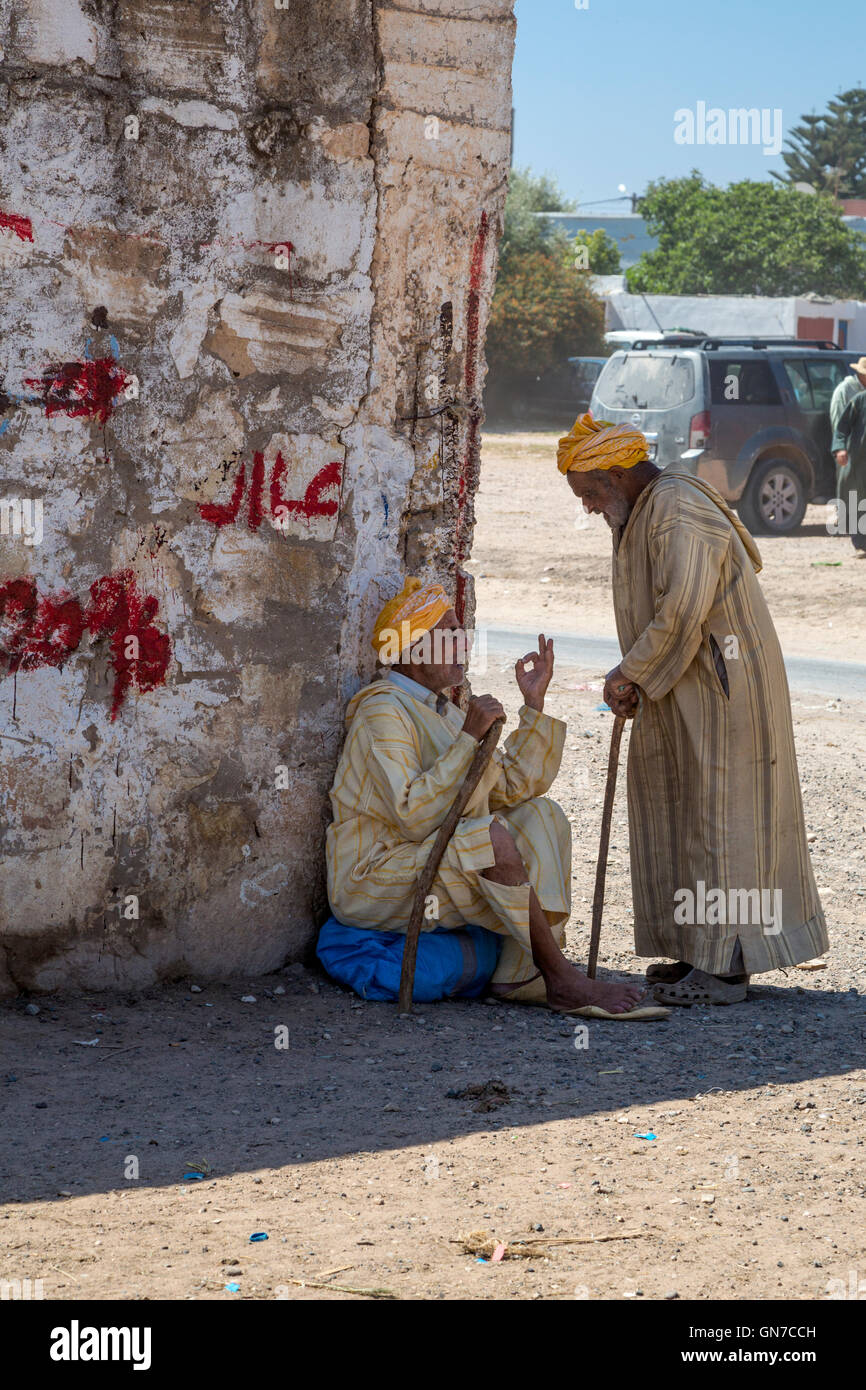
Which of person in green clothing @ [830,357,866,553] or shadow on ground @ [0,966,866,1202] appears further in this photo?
person in green clothing @ [830,357,866,553]

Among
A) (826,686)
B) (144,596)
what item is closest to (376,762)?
(144,596)

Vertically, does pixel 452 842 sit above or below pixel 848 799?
above

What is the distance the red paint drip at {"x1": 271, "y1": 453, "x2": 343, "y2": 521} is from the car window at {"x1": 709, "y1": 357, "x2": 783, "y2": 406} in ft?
38.6

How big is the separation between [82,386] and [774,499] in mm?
12818

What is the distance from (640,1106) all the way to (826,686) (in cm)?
634

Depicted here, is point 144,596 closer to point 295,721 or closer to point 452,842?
point 295,721

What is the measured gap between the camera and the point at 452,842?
14.0 ft

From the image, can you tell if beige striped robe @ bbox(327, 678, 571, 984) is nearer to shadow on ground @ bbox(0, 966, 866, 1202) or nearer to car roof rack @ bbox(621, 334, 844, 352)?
shadow on ground @ bbox(0, 966, 866, 1202)

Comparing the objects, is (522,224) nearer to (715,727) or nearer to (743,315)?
(743,315)

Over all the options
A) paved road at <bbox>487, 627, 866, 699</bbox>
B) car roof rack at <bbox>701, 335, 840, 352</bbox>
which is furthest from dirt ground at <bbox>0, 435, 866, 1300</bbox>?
car roof rack at <bbox>701, 335, 840, 352</bbox>

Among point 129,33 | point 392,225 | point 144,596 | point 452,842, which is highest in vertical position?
point 129,33

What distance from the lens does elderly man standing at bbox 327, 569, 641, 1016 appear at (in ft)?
14.1

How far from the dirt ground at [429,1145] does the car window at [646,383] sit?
37.4ft

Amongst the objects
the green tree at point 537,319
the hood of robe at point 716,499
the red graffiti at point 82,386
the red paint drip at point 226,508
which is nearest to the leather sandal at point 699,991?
the hood of robe at point 716,499
